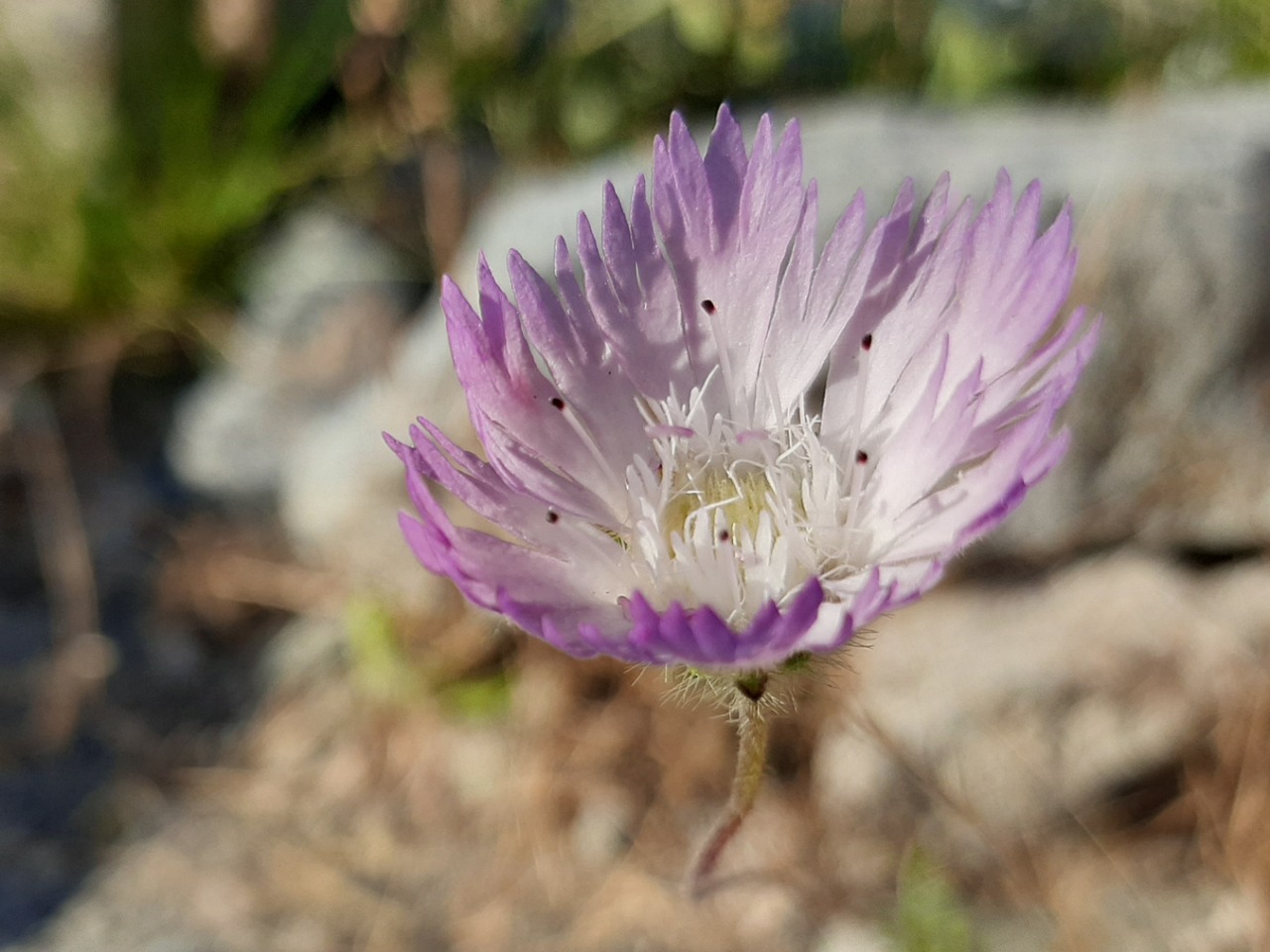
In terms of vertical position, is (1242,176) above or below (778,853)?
above

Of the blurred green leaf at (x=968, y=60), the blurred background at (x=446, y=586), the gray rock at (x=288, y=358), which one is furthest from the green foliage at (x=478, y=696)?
the blurred green leaf at (x=968, y=60)

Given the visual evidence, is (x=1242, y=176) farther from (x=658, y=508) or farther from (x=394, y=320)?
(x=394, y=320)

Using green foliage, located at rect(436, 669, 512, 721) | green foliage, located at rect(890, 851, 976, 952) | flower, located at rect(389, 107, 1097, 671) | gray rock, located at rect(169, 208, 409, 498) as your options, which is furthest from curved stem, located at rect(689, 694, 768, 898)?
gray rock, located at rect(169, 208, 409, 498)

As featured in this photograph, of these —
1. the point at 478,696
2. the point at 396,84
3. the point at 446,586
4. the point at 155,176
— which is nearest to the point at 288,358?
the point at 155,176

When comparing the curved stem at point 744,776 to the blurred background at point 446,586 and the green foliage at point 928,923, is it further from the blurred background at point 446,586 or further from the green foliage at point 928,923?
the green foliage at point 928,923

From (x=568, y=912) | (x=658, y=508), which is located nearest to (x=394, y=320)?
(x=568, y=912)

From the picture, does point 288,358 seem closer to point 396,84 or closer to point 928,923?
point 396,84
